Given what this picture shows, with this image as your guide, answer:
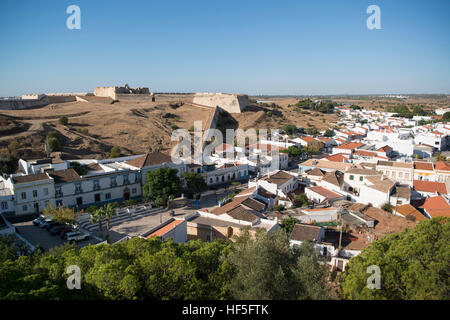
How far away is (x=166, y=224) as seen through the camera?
13211 mm

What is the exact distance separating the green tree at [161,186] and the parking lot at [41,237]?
4.74 metres

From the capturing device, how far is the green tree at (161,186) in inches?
721

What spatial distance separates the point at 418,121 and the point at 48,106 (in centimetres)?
6223

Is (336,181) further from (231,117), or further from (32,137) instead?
(231,117)

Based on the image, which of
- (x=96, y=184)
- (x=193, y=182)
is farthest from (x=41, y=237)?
(x=193, y=182)

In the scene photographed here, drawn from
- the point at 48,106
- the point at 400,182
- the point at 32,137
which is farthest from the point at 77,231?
the point at 48,106

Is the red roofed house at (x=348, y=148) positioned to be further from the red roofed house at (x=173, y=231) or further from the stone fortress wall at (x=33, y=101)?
the stone fortress wall at (x=33, y=101)

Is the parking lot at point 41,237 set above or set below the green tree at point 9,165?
below

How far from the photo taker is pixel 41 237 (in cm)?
1428

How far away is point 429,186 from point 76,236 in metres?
21.1

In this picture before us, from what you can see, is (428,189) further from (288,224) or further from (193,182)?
(193,182)

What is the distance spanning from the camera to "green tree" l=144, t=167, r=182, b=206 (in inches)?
721

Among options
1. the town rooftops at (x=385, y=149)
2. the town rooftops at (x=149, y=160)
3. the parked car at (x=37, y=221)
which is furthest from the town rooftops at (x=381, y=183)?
the parked car at (x=37, y=221)

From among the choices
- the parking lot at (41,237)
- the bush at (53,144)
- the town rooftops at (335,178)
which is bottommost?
the parking lot at (41,237)
